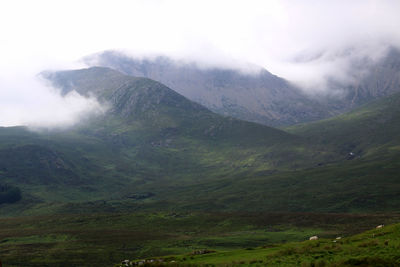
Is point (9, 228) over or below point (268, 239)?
over

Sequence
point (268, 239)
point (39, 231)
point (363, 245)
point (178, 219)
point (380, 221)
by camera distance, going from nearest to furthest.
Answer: point (363, 245), point (268, 239), point (380, 221), point (39, 231), point (178, 219)

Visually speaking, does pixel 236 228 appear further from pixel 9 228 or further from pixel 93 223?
pixel 9 228

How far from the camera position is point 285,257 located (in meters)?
48.2

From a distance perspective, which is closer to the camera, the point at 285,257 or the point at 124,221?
the point at 285,257

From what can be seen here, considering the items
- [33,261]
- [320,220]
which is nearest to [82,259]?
[33,261]

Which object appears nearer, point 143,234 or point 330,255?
point 330,255

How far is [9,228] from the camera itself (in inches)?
7244

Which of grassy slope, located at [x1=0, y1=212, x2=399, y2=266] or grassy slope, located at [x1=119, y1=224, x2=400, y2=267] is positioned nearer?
grassy slope, located at [x1=119, y1=224, x2=400, y2=267]

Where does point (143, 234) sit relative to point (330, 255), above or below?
below

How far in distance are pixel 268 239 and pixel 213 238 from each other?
1917 cm

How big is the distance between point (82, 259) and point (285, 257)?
76.0 metres

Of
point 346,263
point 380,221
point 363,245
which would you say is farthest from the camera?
point 380,221

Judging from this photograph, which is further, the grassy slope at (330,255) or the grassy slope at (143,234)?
the grassy slope at (143,234)

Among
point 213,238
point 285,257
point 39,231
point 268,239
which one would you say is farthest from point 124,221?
point 285,257
